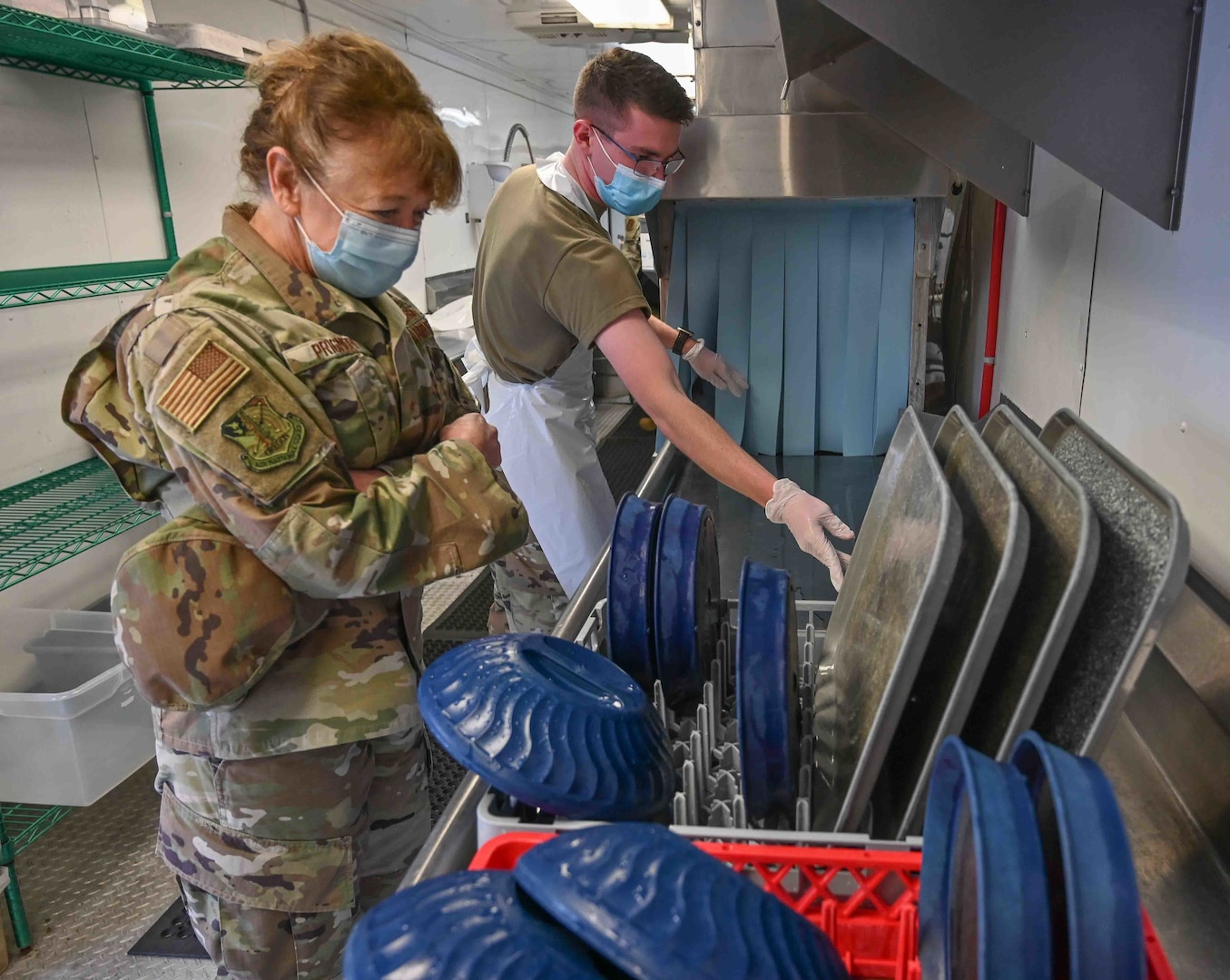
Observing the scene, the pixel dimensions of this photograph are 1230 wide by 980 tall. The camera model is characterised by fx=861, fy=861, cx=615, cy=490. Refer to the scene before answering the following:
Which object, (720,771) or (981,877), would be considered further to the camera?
(720,771)

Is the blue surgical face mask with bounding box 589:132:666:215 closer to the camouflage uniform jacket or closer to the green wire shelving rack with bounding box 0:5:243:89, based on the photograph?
the camouflage uniform jacket

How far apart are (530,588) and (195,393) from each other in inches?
49.4

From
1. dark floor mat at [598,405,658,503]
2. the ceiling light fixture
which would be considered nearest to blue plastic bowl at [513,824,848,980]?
the ceiling light fixture

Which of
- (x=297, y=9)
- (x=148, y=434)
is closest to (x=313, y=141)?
(x=148, y=434)

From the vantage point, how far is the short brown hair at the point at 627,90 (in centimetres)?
171

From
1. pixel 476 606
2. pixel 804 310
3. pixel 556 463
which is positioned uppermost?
pixel 804 310

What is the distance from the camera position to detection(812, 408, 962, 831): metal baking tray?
0.56m

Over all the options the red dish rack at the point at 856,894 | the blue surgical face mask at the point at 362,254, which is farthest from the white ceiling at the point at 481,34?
the red dish rack at the point at 856,894

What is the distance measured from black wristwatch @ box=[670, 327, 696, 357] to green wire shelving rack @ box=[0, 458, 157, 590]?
1.31 m

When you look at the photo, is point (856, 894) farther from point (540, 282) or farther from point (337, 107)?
point (540, 282)

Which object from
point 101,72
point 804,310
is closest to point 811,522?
point 804,310

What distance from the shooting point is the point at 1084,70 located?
847mm

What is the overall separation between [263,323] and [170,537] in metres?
0.26

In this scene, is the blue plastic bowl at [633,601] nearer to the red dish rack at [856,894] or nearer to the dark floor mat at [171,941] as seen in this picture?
the red dish rack at [856,894]
